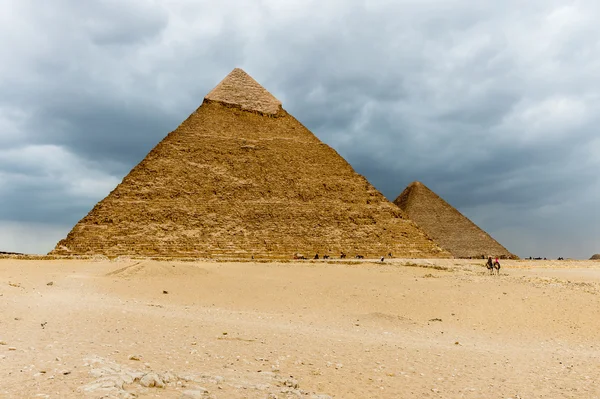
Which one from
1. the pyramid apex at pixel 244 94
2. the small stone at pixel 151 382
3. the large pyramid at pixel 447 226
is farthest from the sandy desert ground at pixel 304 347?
the large pyramid at pixel 447 226

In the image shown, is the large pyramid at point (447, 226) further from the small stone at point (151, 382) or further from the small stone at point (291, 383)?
the small stone at point (151, 382)

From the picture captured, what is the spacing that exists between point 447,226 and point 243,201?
1255 inches

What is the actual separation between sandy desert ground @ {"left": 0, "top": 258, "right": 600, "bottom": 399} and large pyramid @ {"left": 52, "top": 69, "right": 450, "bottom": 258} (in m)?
26.4

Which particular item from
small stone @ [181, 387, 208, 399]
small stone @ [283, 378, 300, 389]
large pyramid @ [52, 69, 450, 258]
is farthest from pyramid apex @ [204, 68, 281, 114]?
small stone @ [181, 387, 208, 399]

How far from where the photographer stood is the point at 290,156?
5209cm

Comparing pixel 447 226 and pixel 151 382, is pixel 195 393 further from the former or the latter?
pixel 447 226

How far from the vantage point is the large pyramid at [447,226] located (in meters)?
58.9

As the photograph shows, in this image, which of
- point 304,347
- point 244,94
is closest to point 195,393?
point 304,347

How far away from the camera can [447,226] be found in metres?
62.1

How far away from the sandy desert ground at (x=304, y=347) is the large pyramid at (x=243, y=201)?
26.4m

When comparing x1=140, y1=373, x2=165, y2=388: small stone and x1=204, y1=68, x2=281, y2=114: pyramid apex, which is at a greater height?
x1=204, y1=68, x2=281, y2=114: pyramid apex

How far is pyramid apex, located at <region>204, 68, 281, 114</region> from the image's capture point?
188ft

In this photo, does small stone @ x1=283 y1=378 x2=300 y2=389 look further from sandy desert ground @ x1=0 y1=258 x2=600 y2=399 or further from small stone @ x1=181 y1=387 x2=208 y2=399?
small stone @ x1=181 y1=387 x2=208 y2=399

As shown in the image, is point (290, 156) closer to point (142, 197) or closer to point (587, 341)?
point (142, 197)
